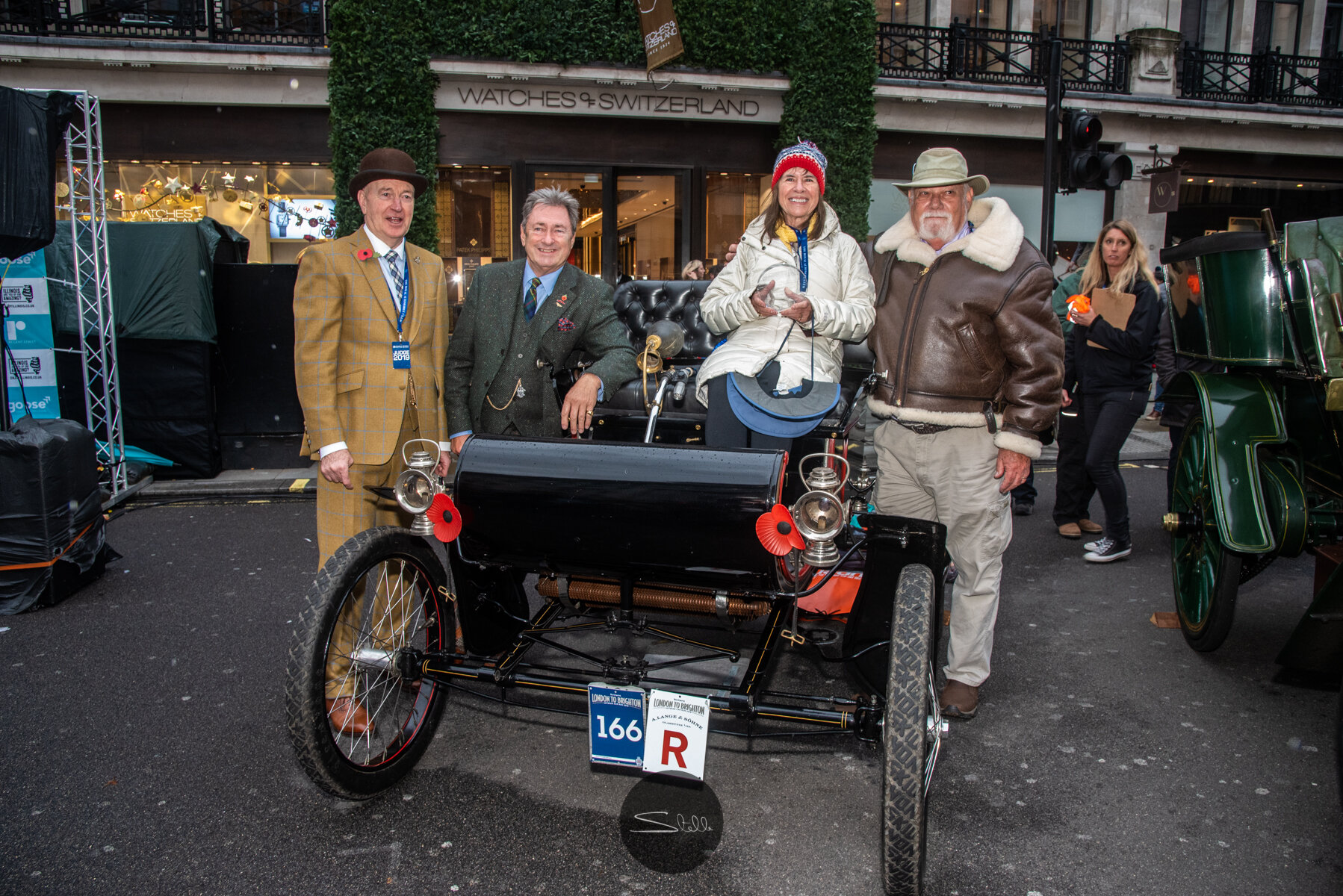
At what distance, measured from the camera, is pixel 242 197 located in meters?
13.5

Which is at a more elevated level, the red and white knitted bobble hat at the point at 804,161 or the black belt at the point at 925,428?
the red and white knitted bobble hat at the point at 804,161

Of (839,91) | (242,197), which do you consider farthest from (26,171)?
(839,91)

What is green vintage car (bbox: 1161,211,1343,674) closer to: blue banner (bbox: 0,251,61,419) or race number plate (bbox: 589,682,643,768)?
race number plate (bbox: 589,682,643,768)

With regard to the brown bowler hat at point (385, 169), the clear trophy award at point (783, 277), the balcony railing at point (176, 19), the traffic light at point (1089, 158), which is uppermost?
the balcony railing at point (176, 19)

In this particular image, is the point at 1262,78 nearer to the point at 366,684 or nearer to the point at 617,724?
the point at 617,724

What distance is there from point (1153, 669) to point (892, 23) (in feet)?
44.9

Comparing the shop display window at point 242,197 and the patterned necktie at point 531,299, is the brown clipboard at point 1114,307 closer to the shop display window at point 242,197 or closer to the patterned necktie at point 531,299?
the patterned necktie at point 531,299

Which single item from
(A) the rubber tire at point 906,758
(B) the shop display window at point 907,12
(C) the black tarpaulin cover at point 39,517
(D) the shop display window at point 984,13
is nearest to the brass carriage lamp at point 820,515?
(A) the rubber tire at point 906,758

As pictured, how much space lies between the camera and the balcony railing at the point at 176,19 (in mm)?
12594

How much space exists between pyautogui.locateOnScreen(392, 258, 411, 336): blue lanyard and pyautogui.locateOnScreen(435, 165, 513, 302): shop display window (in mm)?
10465

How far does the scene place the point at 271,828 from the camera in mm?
2852

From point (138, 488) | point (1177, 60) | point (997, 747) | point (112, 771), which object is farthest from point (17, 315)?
point (1177, 60)

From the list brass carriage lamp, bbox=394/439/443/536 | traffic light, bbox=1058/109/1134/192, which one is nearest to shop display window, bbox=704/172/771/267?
traffic light, bbox=1058/109/1134/192

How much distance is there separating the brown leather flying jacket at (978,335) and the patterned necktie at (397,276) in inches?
75.0
